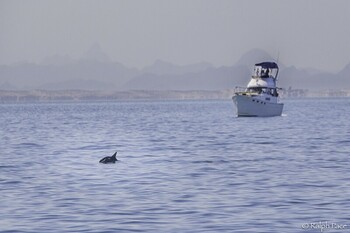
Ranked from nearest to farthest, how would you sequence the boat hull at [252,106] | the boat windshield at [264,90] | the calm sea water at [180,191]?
the calm sea water at [180,191], the boat hull at [252,106], the boat windshield at [264,90]

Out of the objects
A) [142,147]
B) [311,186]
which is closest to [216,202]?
[311,186]

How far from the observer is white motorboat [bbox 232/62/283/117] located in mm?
136875

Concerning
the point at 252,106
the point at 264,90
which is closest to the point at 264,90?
the point at 264,90

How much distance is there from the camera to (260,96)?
13675 cm

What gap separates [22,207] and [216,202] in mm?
7199

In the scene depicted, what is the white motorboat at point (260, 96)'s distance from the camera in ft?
449

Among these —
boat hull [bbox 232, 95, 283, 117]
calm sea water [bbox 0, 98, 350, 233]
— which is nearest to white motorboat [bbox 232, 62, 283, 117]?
boat hull [bbox 232, 95, 283, 117]

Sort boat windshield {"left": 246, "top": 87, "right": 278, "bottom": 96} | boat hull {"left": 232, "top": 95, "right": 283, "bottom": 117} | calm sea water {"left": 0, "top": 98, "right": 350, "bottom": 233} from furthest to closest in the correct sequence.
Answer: boat windshield {"left": 246, "top": 87, "right": 278, "bottom": 96}, boat hull {"left": 232, "top": 95, "right": 283, "bottom": 117}, calm sea water {"left": 0, "top": 98, "right": 350, "bottom": 233}

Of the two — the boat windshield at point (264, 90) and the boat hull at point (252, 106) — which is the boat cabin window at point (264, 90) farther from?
the boat hull at point (252, 106)

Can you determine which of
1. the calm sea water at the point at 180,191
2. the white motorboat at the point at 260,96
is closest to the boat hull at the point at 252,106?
the white motorboat at the point at 260,96

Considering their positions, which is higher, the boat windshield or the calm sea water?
the boat windshield

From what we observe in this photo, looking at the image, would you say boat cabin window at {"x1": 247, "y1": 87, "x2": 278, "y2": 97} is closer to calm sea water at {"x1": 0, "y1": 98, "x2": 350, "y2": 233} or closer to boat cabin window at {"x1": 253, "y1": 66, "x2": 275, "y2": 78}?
boat cabin window at {"x1": 253, "y1": 66, "x2": 275, "y2": 78}

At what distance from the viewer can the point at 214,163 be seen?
171 ft

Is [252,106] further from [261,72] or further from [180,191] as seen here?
[180,191]
